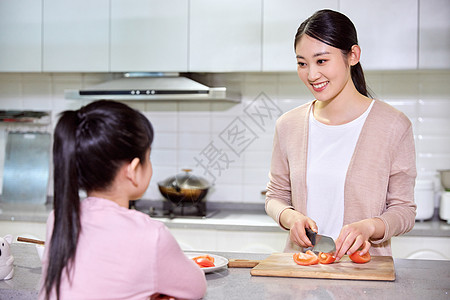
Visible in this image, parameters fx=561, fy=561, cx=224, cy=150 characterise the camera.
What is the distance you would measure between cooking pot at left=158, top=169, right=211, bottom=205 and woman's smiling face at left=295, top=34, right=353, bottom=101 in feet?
5.41

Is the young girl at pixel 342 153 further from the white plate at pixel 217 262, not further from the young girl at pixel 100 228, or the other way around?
the young girl at pixel 100 228

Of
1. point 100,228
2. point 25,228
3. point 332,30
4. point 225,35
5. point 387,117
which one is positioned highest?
point 225,35

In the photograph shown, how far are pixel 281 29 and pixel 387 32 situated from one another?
0.59 m

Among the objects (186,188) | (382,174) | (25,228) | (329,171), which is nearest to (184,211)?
(186,188)

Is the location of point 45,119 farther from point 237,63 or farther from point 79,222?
point 79,222

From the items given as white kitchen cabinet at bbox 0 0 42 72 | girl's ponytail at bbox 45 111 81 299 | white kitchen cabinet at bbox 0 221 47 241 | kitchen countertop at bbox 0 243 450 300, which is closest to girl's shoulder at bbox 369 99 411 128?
kitchen countertop at bbox 0 243 450 300

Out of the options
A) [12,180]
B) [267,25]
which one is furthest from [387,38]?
[12,180]

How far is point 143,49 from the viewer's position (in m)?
3.42

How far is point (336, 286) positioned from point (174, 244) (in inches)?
20.8

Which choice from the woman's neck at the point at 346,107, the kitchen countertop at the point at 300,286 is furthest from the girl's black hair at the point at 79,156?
the woman's neck at the point at 346,107

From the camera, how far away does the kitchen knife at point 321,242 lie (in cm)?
166

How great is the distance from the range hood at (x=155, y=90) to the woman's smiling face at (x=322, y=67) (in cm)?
143

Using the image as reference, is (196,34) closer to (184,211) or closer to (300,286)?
(184,211)

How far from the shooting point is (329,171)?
75.1 inches
